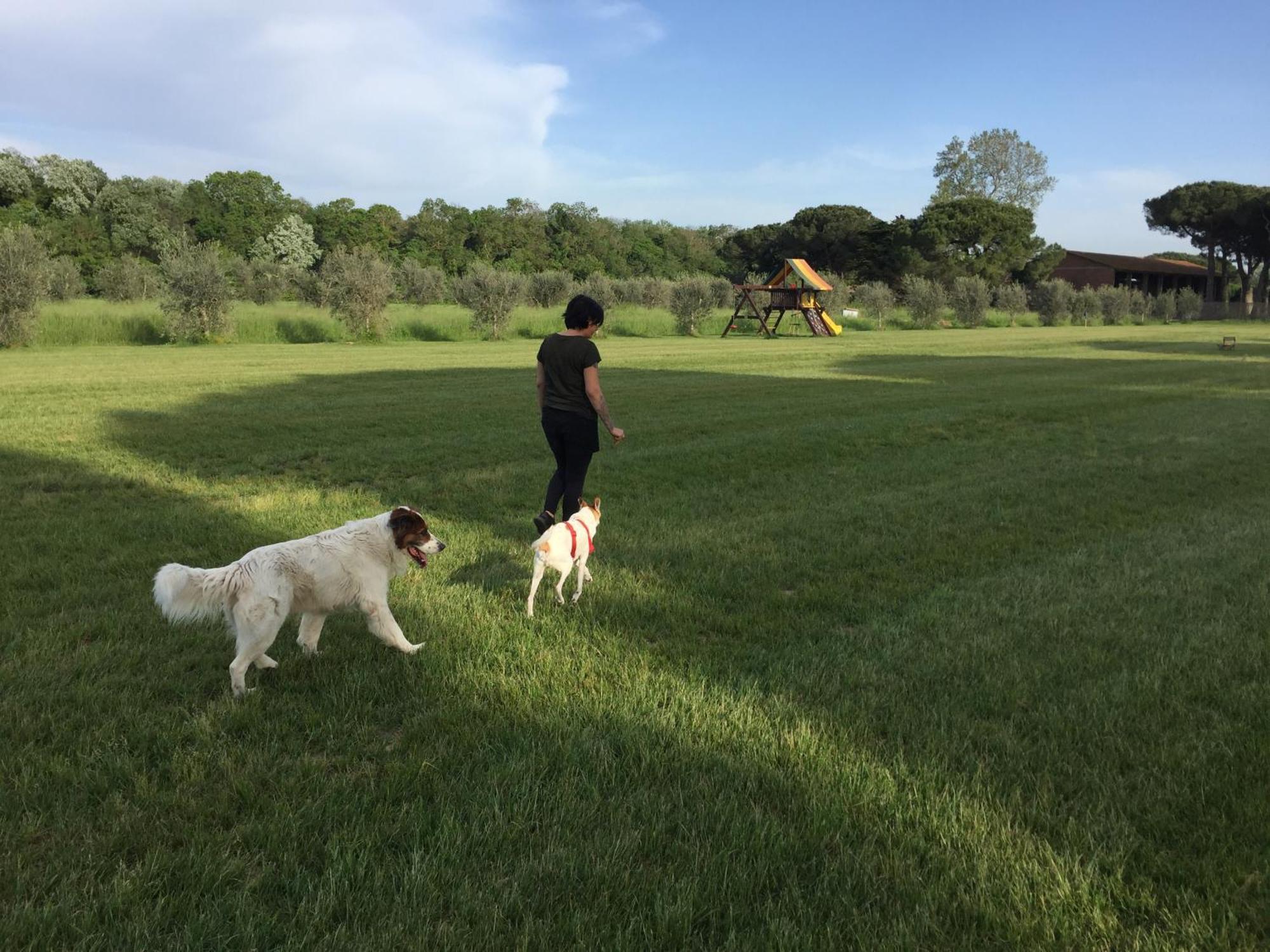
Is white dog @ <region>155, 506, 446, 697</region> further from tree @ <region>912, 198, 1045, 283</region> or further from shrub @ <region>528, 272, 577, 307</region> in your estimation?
tree @ <region>912, 198, 1045, 283</region>

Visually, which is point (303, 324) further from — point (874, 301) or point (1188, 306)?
point (1188, 306)

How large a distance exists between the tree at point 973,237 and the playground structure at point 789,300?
2415 centimetres

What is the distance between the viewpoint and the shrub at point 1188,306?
6862 centimetres

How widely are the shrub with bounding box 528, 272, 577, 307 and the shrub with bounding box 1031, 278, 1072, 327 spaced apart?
3927 centimetres

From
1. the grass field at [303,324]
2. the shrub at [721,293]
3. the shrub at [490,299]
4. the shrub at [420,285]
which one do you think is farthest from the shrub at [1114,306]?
the shrub at [420,285]

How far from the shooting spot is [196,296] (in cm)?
3016

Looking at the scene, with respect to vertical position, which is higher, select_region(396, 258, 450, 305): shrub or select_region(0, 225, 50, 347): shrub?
select_region(396, 258, 450, 305): shrub

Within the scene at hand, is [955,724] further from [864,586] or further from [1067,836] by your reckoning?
[864,586]

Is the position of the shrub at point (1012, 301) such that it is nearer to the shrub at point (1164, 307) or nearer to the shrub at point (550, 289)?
the shrub at point (1164, 307)

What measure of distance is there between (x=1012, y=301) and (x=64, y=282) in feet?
215

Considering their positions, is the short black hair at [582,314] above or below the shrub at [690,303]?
below

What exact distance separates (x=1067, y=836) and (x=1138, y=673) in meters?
1.69

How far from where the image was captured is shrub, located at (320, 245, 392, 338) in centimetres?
3384

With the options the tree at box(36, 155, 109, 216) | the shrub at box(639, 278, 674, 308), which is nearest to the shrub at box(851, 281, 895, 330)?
the shrub at box(639, 278, 674, 308)
